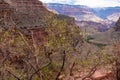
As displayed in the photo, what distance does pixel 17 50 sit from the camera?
574 inches

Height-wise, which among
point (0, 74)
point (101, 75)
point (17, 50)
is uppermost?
point (17, 50)

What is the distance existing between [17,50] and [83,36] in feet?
9.67

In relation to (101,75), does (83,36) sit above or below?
above

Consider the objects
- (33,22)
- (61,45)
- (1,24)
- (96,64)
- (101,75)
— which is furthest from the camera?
(33,22)

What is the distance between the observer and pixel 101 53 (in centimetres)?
1529

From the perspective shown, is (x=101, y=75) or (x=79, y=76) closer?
(x=79, y=76)

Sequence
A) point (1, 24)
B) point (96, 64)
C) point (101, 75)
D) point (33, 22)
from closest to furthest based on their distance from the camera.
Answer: point (96, 64), point (1, 24), point (101, 75), point (33, 22)

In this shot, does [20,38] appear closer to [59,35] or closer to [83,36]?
[59,35]

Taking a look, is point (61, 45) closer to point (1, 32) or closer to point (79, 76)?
point (1, 32)

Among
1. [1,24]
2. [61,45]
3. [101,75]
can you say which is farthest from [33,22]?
[61,45]

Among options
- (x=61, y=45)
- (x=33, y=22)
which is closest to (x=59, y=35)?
(x=61, y=45)

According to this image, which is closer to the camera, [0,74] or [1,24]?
[0,74]

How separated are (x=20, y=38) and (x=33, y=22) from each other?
25.0 metres

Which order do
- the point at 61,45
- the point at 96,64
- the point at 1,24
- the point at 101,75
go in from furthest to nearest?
1. the point at 101,75
2. the point at 1,24
3. the point at 96,64
4. the point at 61,45
